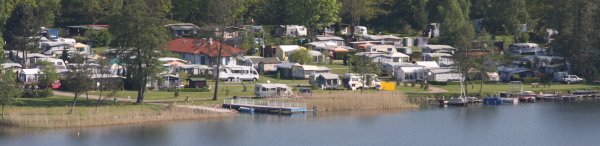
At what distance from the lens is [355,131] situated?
6184 cm

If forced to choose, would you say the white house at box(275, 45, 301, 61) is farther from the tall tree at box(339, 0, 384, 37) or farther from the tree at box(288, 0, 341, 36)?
the tall tree at box(339, 0, 384, 37)

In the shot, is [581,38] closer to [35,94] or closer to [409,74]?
[409,74]

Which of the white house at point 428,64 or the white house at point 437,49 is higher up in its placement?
the white house at point 437,49

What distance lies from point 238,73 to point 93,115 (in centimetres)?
1901

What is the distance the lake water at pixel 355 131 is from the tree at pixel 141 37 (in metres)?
4.37

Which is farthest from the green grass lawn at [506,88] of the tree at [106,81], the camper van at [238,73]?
the tree at [106,81]

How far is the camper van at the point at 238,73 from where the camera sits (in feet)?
259

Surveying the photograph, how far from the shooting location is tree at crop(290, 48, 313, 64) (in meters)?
85.8

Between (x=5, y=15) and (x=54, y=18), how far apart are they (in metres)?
9.22

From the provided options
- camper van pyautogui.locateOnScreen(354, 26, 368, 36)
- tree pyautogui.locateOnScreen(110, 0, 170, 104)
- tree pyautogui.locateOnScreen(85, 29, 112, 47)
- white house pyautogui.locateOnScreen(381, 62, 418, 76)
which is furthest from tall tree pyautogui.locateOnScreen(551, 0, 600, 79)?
tree pyautogui.locateOnScreen(110, 0, 170, 104)

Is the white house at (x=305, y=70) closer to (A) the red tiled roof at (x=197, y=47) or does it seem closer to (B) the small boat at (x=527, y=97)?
(A) the red tiled roof at (x=197, y=47)

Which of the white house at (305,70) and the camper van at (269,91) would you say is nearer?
the camper van at (269,91)

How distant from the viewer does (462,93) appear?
76062 millimetres

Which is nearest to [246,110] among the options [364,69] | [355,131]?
[355,131]
